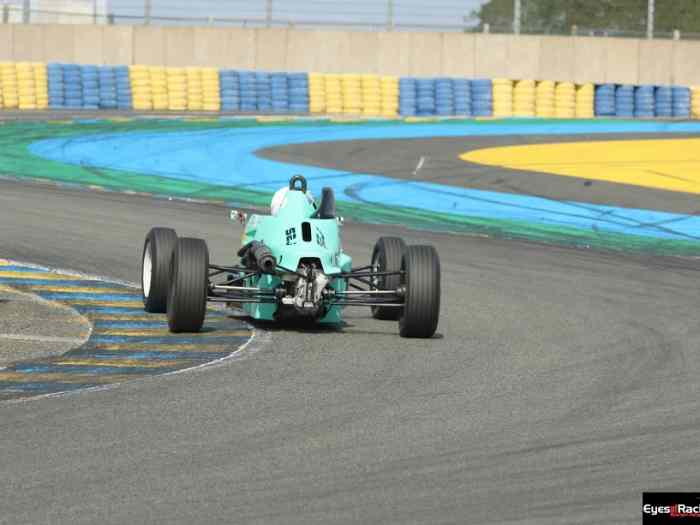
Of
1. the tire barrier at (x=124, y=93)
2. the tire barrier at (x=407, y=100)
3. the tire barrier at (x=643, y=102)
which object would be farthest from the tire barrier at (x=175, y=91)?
the tire barrier at (x=643, y=102)

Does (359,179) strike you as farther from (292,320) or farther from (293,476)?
(293,476)

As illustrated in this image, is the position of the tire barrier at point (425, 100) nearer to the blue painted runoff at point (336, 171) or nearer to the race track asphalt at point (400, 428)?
the blue painted runoff at point (336, 171)

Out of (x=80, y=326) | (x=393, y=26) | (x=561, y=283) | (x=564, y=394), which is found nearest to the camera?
(x=564, y=394)

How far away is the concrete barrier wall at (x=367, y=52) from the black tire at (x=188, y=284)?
38.3 m

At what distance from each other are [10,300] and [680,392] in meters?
6.62

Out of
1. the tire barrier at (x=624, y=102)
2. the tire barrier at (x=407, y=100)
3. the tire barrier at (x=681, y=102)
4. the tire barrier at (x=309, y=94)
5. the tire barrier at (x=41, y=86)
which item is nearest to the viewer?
the tire barrier at (x=41, y=86)

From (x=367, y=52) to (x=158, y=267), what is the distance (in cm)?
3974

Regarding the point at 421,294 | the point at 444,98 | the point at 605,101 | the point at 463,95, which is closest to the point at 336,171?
the point at 421,294

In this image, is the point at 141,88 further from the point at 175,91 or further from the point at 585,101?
the point at 585,101

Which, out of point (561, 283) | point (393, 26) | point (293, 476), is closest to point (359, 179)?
point (561, 283)

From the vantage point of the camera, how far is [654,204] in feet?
81.7

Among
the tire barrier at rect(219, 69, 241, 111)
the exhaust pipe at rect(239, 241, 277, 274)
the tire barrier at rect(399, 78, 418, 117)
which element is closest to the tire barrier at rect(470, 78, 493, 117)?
the tire barrier at rect(399, 78, 418, 117)

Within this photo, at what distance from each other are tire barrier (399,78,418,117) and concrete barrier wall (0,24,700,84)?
638 cm

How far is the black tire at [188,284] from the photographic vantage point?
470 inches
